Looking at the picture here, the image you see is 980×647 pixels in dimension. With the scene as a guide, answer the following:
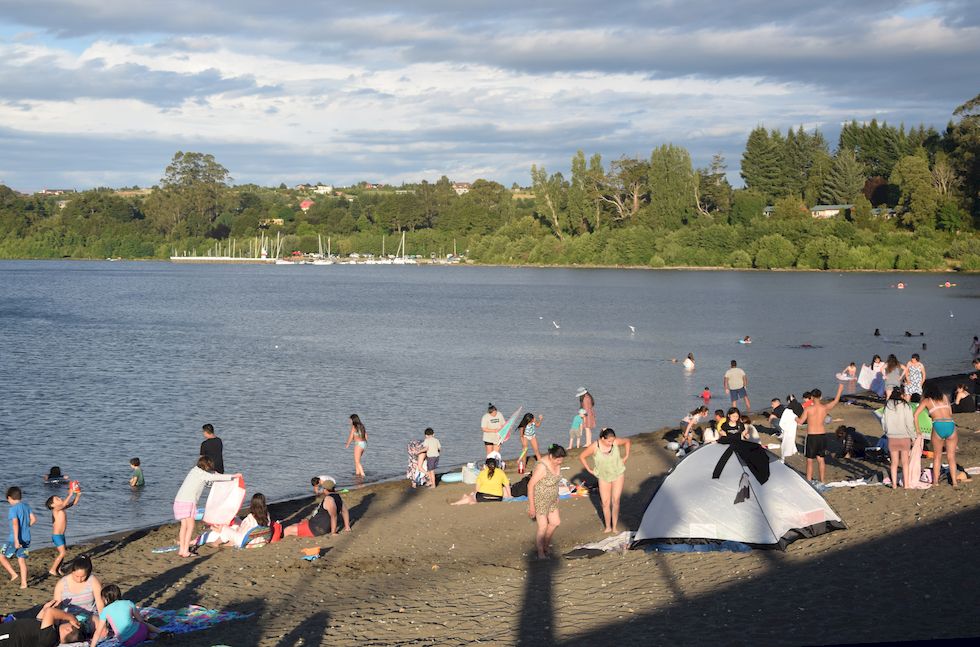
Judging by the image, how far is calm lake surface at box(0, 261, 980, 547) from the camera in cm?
2352

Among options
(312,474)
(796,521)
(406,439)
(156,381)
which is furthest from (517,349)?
(796,521)

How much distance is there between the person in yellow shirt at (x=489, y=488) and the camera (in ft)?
56.3

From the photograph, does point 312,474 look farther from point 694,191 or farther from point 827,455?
point 694,191

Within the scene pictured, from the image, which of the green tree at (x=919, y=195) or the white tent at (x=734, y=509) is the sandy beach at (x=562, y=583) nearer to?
the white tent at (x=734, y=509)

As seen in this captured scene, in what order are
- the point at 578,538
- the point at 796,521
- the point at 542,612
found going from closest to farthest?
the point at 542,612
the point at 796,521
the point at 578,538

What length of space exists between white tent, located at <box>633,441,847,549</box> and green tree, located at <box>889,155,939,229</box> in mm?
119301

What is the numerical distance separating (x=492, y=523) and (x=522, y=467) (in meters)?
4.12

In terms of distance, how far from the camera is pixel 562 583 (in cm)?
1201

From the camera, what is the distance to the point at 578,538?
1448cm

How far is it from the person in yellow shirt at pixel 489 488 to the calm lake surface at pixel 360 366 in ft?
14.2

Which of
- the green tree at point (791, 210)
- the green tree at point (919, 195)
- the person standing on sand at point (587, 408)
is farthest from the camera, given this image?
the green tree at point (791, 210)

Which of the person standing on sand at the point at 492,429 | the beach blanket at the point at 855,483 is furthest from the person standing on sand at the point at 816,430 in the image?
the person standing on sand at the point at 492,429

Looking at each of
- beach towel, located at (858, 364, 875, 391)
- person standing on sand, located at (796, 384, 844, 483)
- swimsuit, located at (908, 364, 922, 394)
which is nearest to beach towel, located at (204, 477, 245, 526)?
person standing on sand, located at (796, 384, 844, 483)

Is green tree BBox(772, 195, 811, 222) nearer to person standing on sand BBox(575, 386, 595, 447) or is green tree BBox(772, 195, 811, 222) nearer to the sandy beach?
person standing on sand BBox(575, 386, 595, 447)
